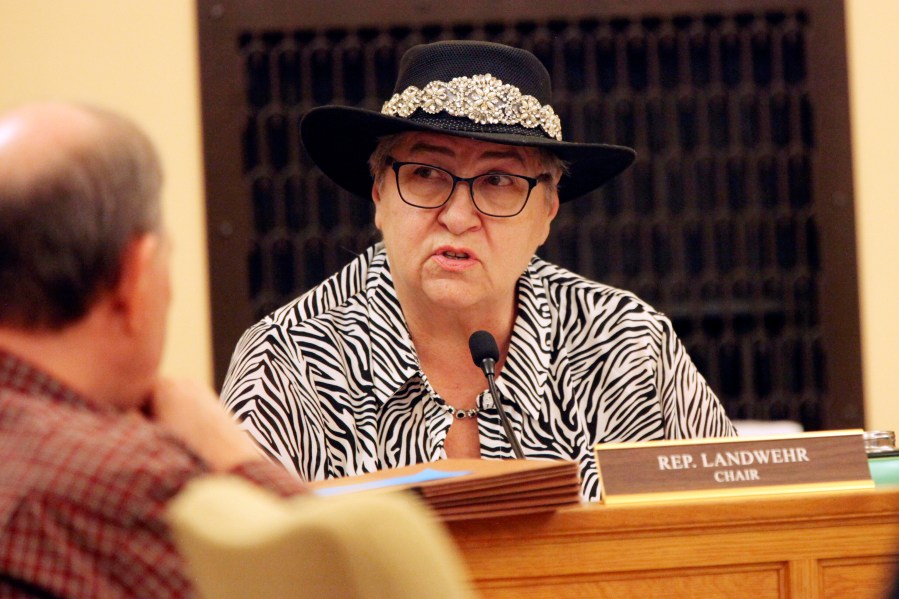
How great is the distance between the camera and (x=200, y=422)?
3.49ft

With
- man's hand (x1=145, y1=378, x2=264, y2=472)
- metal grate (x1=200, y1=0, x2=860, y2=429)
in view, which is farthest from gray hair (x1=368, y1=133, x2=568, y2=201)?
metal grate (x1=200, y1=0, x2=860, y2=429)

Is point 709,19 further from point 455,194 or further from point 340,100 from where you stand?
point 455,194

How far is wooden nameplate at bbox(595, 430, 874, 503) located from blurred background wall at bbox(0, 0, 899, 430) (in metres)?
2.24

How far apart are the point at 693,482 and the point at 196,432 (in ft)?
2.44

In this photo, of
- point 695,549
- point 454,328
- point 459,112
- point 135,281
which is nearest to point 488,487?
point 695,549

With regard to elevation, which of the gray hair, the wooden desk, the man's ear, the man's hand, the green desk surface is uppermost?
the gray hair

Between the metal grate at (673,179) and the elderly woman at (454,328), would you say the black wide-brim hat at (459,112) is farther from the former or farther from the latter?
the metal grate at (673,179)

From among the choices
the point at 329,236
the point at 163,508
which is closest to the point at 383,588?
the point at 163,508

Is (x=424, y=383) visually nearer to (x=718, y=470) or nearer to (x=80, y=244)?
(x=718, y=470)

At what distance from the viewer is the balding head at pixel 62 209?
3.03 ft

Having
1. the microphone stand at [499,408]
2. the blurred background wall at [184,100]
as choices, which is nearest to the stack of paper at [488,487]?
Answer: the microphone stand at [499,408]

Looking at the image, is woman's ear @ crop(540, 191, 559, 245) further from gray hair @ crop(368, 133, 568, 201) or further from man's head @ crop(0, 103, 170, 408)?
man's head @ crop(0, 103, 170, 408)

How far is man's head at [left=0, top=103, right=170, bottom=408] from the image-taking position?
3.03 ft

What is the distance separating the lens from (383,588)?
0.73m
